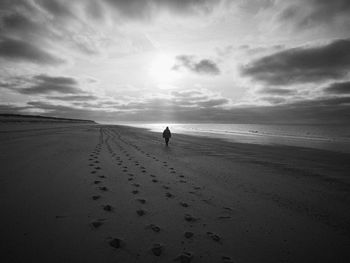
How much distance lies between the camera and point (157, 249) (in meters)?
2.93

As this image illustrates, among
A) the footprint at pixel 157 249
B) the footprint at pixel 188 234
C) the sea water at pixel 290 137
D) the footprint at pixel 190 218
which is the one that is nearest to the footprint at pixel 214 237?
the footprint at pixel 188 234

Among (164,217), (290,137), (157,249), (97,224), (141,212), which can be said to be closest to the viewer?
(157,249)

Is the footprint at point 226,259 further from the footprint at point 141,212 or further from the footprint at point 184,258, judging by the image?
the footprint at point 141,212

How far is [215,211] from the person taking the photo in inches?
175

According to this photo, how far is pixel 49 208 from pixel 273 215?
17.9 ft

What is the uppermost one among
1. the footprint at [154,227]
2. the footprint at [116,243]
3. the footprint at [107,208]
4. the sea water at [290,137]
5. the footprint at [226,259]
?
the sea water at [290,137]

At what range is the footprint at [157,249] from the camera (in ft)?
9.36

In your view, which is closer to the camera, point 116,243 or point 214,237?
point 116,243

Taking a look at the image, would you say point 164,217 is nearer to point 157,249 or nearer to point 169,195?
point 157,249

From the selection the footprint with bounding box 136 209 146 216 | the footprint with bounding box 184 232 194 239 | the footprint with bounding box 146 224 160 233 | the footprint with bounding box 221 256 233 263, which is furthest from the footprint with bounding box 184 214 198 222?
the footprint with bounding box 221 256 233 263

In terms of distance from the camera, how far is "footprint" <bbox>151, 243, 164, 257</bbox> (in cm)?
285

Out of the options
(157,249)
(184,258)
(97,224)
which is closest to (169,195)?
(97,224)

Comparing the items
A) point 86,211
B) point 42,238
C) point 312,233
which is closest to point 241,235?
point 312,233

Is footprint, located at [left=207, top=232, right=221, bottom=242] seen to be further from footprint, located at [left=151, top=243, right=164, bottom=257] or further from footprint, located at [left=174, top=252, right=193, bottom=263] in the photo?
footprint, located at [left=151, top=243, right=164, bottom=257]
